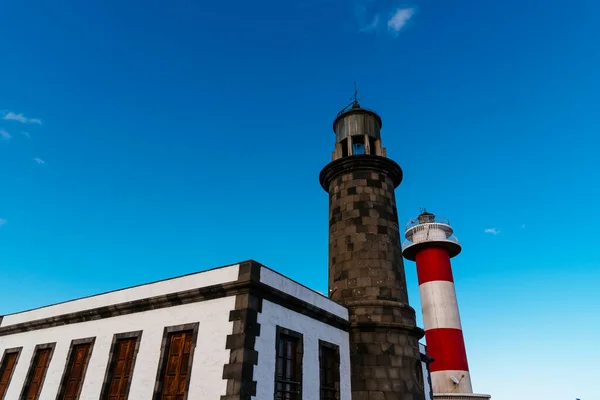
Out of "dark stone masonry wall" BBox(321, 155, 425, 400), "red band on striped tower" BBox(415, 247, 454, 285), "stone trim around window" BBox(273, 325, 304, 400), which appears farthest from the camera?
"red band on striped tower" BBox(415, 247, 454, 285)

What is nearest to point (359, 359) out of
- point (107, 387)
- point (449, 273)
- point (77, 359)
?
point (107, 387)

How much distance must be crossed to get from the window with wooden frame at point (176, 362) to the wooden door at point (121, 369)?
4.61 ft

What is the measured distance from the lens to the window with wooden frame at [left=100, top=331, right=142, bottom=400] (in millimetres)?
12305

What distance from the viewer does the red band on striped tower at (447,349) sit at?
72.0 ft

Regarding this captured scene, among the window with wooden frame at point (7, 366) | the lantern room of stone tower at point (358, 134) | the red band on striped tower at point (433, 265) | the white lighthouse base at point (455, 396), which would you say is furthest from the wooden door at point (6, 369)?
the red band on striped tower at point (433, 265)

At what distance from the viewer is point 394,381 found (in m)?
13.1

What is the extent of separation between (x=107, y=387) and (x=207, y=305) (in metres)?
4.27

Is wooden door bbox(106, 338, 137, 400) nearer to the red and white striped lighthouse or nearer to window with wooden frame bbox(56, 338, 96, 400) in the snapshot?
window with wooden frame bbox(56, 338, 96, 400)

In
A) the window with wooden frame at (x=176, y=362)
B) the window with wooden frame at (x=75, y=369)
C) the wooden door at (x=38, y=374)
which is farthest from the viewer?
the wooden door at (x=38, y=374)

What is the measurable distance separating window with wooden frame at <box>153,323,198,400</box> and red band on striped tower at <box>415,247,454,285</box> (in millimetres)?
16927

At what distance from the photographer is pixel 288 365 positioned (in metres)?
11.5

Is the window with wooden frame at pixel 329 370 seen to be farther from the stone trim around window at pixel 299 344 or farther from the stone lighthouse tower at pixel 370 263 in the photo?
the stone trim around window at pixel 299 344

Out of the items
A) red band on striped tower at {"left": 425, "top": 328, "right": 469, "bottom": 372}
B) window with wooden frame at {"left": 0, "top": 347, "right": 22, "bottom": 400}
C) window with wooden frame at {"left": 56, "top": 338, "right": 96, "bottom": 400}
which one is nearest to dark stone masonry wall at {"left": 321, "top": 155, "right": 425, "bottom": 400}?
window with wooden frame at {"left": 56, "top": 338, "right": 96, "bottom": 400}

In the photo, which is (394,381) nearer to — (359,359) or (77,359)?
(359,359)
